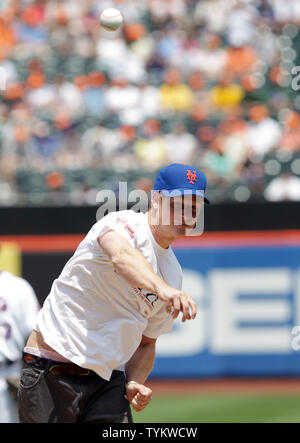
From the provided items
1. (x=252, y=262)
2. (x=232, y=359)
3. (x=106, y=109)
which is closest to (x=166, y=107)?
(x=106, y=109)

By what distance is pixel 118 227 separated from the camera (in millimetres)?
3848

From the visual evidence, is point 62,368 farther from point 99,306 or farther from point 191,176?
point 191,176

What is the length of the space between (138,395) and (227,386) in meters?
6.29

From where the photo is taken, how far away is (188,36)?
14.3m

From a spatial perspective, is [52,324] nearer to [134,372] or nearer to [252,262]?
[134,372]

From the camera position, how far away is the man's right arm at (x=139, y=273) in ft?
10.9

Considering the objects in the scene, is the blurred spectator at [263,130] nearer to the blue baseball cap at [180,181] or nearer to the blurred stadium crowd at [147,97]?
the blurred stadium crowd at [147,97]

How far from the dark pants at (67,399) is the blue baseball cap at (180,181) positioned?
101cm

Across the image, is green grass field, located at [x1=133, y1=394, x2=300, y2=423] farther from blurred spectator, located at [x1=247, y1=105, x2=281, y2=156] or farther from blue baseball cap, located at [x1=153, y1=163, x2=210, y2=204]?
blue baseball cap, located at [x1=153, y1=163, x2=210, y2=204]

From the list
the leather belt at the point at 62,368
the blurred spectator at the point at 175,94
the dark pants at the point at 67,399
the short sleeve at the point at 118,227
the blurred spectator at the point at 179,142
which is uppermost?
the blurred spectator at the point at 175,94

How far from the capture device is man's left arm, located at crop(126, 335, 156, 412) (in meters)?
4.18

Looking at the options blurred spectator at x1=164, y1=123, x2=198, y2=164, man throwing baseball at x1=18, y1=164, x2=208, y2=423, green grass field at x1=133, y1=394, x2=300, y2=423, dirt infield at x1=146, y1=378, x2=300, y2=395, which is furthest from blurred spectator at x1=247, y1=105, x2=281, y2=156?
man throwing baseball at x1=18, y1=164, x2=208, y2=423

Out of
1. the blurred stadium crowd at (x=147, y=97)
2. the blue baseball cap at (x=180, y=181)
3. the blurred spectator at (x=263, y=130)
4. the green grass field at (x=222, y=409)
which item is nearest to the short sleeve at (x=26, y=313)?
the blue baseball cap at (x=180, y=181)

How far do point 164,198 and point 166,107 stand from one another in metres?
9.47
